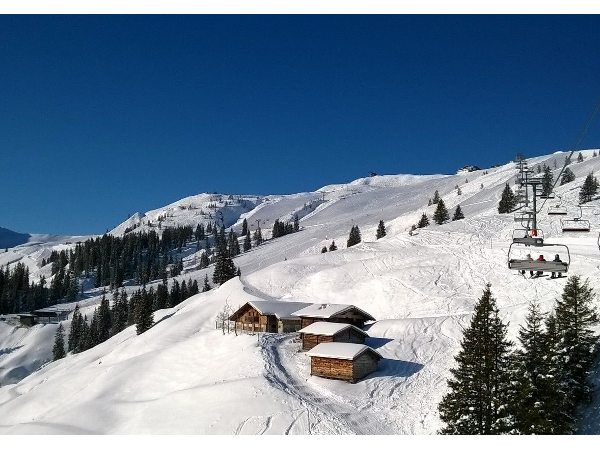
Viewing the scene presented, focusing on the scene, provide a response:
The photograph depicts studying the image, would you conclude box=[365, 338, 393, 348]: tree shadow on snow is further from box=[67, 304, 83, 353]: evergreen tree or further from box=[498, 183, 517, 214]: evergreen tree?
box=[67, 304, 83, 353]: evergreen tree

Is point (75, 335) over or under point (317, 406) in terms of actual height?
under

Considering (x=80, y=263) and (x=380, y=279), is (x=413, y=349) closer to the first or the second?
(x=380, y=279)

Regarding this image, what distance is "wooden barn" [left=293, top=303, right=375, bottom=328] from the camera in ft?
165

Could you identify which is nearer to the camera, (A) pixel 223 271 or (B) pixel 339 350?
(B) pixel 339 350

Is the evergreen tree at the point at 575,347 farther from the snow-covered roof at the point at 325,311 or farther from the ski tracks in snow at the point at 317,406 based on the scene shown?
the snow-covered roof at the point at 325,311

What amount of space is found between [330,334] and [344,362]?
20.1 ft

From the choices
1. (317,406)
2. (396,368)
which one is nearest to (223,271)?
(396,368)

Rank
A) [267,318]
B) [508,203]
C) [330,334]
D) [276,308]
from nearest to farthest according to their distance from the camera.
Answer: [330,334] → [267,318] → [276,308] → [508,203]

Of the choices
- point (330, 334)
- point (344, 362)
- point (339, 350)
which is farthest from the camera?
point (330, 334)

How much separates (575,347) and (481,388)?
6881mm

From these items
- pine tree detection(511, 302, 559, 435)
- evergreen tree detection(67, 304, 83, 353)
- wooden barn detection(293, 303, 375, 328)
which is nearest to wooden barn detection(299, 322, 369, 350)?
wooden barn detection(293, 303, 375, 328)

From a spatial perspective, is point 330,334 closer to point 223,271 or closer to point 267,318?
point 267,318

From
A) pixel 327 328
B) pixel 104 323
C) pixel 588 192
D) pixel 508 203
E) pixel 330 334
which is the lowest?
pixel 104 323

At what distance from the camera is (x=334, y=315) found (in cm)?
5003
